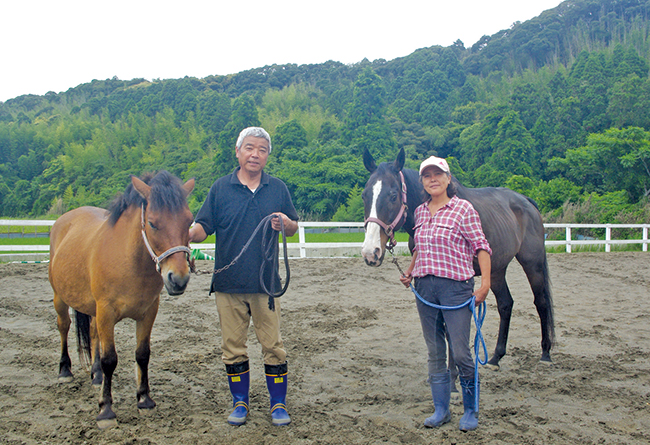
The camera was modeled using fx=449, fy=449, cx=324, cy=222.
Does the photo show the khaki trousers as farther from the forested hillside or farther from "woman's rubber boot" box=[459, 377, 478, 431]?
the forested hillside

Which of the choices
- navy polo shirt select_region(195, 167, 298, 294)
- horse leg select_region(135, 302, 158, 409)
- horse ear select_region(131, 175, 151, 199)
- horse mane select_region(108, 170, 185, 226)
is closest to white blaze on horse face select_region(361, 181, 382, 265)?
navy polo shirt select_region(195, 167, 298, 294)

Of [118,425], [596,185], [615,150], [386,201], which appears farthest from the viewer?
[596,185]

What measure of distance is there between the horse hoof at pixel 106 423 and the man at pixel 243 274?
735mm

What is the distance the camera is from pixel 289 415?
298 centimetres

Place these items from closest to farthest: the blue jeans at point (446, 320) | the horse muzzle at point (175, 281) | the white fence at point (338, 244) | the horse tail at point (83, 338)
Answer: the horse muzzle at point (175, 281) < the blue jeans at point (446, 320) < the horse tail at point (83, 338) < the white fence at point (338, 244)

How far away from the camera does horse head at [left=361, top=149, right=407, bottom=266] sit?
9.52ft

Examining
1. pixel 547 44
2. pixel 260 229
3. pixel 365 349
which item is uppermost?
pixel 547 44

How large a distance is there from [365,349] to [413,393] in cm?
123

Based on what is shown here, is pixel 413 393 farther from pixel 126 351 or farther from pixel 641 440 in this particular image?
pixel 126 351

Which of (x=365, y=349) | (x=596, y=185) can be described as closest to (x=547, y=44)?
(x=596, y=185)

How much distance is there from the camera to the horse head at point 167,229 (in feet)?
8.36

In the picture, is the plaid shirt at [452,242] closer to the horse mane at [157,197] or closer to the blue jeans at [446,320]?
the blue jeans at [446,320]

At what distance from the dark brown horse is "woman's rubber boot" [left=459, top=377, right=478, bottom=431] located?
2.97ft

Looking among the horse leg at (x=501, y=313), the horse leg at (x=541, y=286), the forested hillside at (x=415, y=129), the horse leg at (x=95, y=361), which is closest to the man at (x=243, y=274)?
the horse leg at (x=95, y=361)
